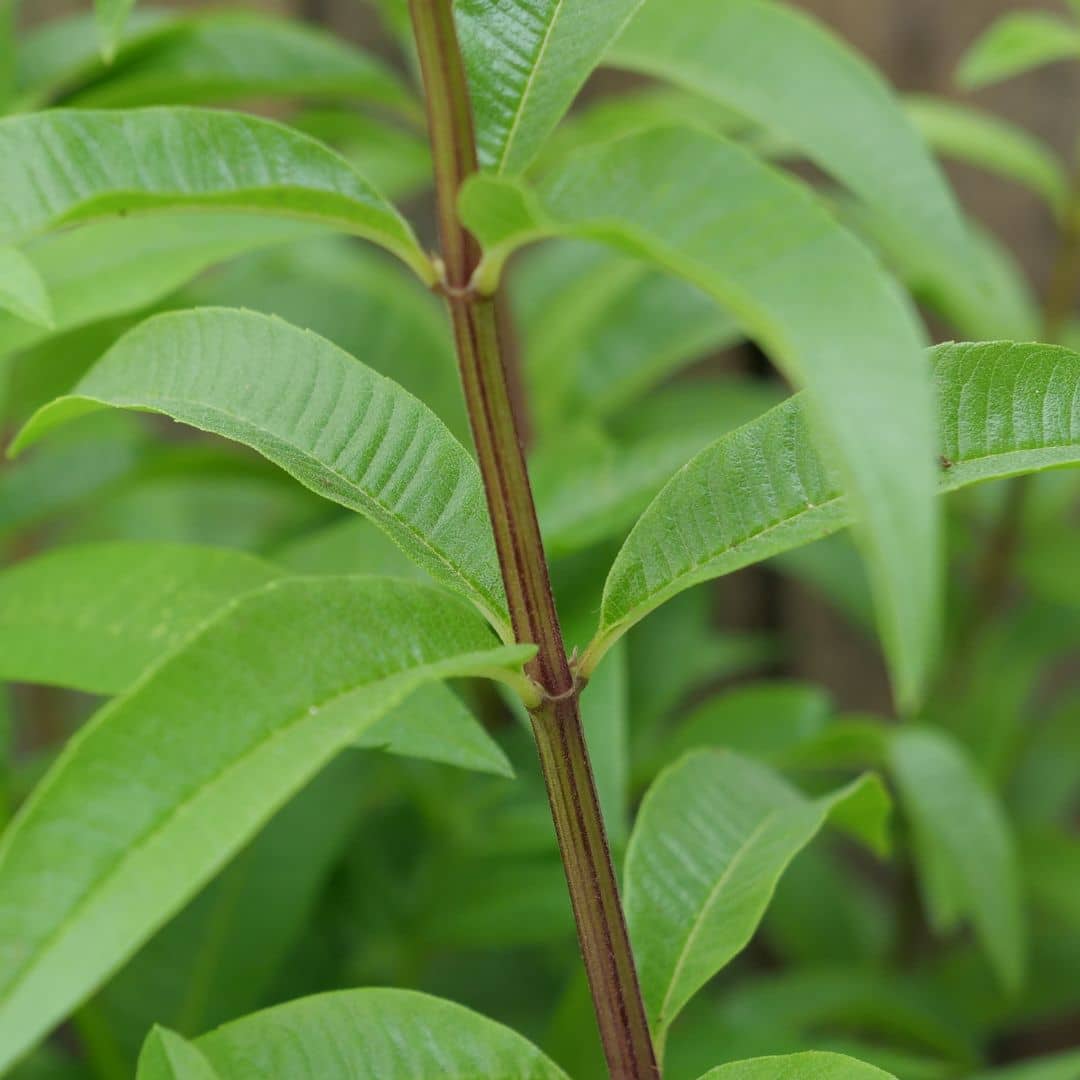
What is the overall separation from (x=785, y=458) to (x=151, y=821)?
0.59ft

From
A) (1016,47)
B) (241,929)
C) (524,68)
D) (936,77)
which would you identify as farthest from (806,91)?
(936,77)

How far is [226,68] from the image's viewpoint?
0.74 meters

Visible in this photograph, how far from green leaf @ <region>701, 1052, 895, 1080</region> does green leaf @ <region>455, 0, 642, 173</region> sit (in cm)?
24

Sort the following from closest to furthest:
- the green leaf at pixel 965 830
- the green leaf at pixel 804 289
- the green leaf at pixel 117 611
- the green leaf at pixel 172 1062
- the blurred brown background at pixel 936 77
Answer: the green leaf at pixel 804 289 → the green leaf at pixel 172 1062 → the green leaf at pixel 117 611 → the green leaf at pixel 965 830 → the blurred brown background at pixel 936 77

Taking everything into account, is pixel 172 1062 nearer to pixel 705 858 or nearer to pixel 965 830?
pixel 705 858

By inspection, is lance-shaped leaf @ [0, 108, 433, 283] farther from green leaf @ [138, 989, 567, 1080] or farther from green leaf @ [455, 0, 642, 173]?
green leaf @ [138, 989, 567, 1080]

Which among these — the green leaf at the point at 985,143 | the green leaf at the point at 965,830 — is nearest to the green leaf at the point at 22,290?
the green leaf at the point at 965,830

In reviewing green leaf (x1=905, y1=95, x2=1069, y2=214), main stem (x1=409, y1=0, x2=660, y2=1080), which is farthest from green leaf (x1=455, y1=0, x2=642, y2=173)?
green leaf (x1=905, y1=95, x2=1069, y2=214)

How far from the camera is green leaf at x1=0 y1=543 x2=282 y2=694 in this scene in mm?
435

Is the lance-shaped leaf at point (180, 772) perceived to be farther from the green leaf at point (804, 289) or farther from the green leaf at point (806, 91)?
the green leaf at point (806, 91)

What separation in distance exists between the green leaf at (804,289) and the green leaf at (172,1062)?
0.19 metres

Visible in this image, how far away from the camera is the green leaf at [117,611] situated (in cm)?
43

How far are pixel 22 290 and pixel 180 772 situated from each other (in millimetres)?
132

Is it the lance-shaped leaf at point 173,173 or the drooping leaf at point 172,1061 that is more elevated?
the lance-shaped leaf at point 173,173
